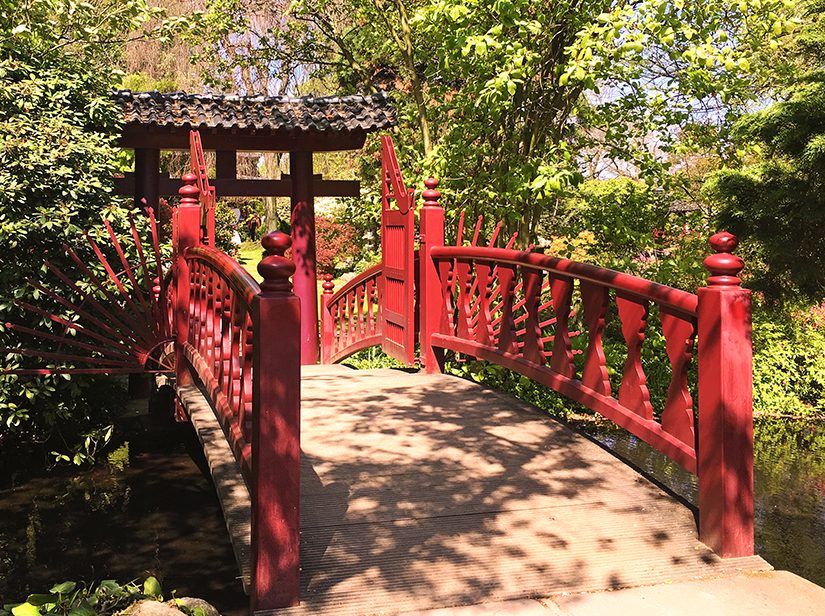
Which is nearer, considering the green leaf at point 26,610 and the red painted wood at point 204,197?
the green leaf at point 26,610

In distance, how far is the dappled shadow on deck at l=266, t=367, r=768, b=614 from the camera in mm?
3379

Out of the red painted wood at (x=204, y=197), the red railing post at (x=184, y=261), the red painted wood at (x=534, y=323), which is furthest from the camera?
the red painted wood at (x=204, y=197)

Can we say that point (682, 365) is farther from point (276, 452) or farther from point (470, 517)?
point (276, 452)

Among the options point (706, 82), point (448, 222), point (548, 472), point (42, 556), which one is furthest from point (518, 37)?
point (42, 556)

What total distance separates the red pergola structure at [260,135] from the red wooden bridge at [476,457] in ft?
13.5

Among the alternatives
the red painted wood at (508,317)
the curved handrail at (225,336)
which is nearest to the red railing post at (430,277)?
the red painted wood at (508,317)

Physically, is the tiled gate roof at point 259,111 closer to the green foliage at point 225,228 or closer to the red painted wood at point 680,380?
the red painted wood at point 680,380

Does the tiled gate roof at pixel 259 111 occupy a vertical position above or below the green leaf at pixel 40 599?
above

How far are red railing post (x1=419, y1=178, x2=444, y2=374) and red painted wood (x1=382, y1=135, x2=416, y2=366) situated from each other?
0.60ft

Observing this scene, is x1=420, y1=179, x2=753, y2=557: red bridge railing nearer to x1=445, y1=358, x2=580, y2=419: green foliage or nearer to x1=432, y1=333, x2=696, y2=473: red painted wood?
x1=432, y1=333, x2=696, y2=473: red painted wood

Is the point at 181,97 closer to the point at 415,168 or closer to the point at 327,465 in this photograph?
the point at 415,168

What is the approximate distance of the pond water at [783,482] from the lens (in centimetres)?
660

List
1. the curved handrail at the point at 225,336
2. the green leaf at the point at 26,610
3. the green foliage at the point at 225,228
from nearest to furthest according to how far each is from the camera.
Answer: the green leaf at the point at 26,610
the curved handrail at the point at 225,336
the green foliage at the point at 225,228

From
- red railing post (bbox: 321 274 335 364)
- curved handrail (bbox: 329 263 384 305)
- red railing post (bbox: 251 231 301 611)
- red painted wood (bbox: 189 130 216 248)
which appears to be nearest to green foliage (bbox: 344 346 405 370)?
red railing post (bbox: 321 274 335 364)
